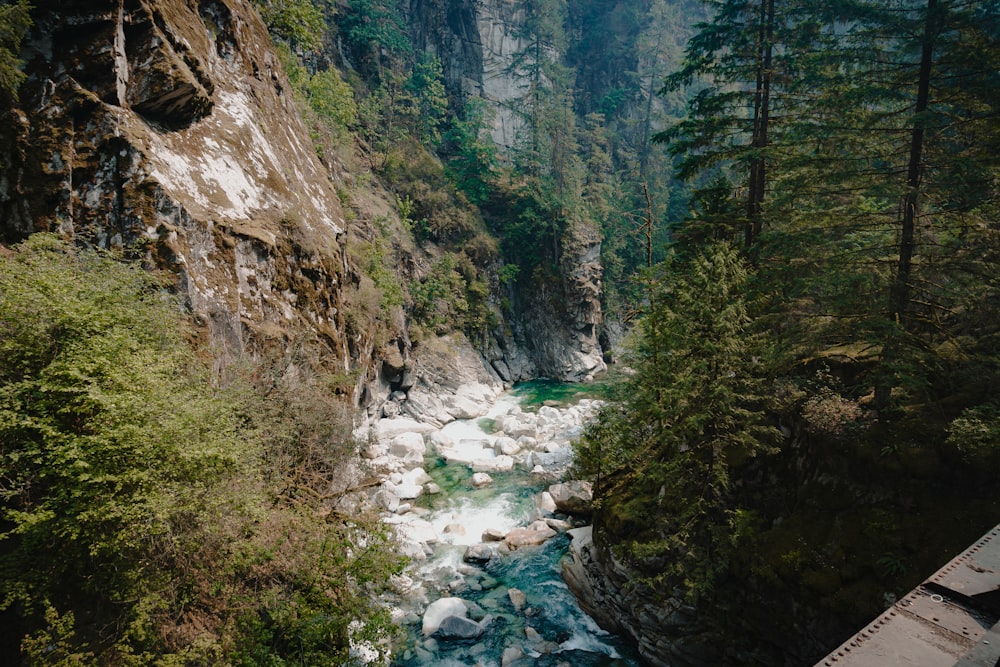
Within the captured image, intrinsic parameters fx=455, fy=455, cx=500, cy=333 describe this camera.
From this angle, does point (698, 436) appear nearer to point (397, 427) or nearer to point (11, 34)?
point (11, 34)

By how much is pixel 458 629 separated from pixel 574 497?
5.90 m

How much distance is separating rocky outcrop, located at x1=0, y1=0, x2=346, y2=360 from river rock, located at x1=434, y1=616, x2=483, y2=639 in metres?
7.27

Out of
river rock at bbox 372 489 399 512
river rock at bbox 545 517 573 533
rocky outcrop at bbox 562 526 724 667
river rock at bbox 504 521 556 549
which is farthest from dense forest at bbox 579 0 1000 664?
river rock at bbox 372 489 399 512

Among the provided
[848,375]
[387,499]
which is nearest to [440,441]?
[387,499]

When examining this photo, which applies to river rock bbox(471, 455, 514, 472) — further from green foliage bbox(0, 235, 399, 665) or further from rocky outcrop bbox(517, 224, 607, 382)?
rocky outcrop bbox(517, 224, 607, 382)

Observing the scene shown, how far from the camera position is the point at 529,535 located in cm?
1303

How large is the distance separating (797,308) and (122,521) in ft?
37.1

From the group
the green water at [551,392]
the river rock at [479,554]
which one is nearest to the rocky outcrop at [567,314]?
the green water at [551,392]

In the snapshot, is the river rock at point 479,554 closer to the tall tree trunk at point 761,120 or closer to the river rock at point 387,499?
the river rock at point 387,499

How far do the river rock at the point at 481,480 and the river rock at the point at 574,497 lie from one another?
2.57 meters

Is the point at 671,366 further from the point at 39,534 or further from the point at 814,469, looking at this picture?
the point at 39,534

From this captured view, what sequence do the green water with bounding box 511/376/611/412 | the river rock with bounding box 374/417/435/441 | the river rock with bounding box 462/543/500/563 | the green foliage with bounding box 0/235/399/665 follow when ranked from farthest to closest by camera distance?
the green water with bounding box 511/376/611/412 < the river rock with bounding box 374/417/435/441 < the river rock with bounding box 462/543/500/563 < the green foliage with bounding box 0/235/399/665

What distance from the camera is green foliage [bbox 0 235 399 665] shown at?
15.7 ft

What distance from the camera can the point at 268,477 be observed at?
24.9 feet
